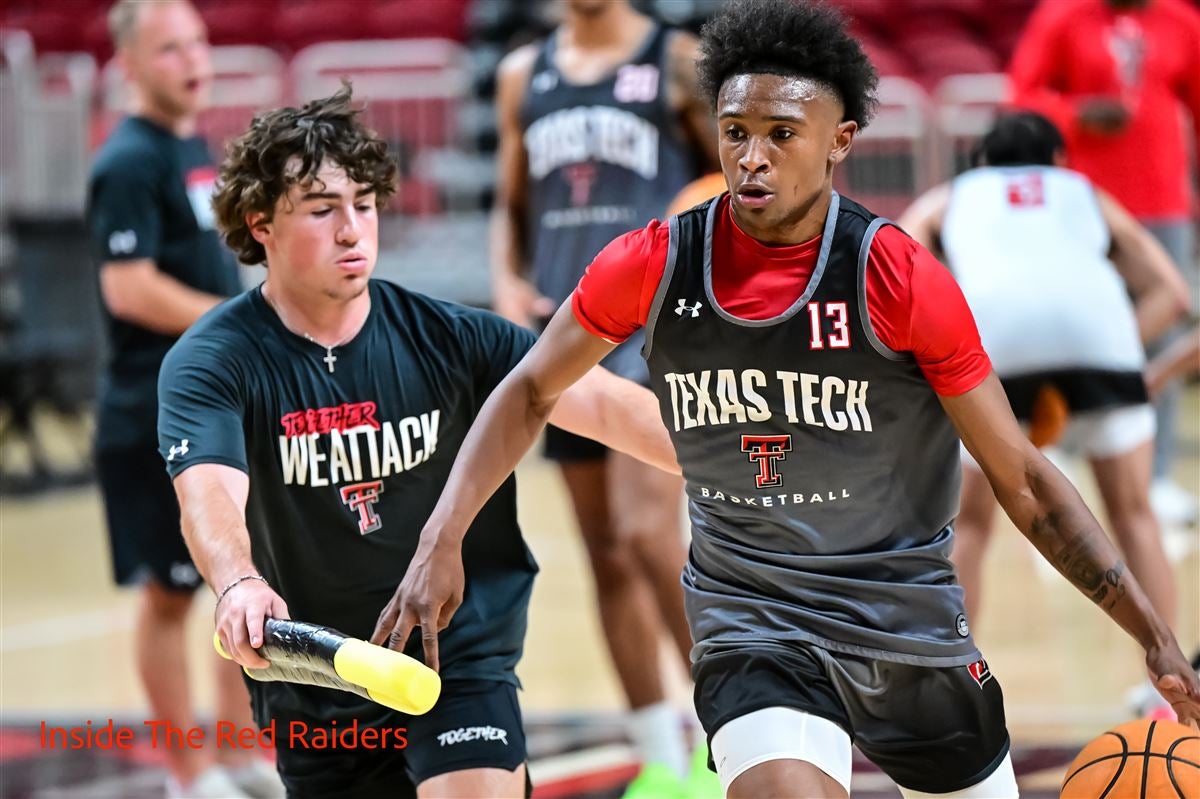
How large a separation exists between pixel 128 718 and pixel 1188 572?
481 cm

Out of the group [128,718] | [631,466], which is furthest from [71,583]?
[631,466]

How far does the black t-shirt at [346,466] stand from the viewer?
11.8 ft

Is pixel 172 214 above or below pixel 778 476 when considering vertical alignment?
above

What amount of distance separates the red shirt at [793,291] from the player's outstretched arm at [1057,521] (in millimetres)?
69

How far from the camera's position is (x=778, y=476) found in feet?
10.3

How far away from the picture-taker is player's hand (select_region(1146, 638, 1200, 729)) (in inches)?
115

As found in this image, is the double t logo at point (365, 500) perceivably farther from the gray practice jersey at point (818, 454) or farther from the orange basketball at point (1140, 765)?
the orange basketball at point (1140, 765)

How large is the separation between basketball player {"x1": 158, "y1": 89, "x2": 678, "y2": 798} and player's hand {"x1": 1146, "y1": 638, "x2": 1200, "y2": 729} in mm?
1066

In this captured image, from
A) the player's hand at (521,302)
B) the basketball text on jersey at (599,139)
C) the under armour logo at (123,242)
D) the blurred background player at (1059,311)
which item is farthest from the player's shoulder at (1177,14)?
the under armour logo at (123,242)

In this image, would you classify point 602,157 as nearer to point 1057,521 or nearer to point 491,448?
point 491,448

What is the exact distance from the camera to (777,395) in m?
3.09

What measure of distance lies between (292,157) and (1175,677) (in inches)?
81.8

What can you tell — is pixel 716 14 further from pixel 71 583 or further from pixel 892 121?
Answer: pixel 892 121

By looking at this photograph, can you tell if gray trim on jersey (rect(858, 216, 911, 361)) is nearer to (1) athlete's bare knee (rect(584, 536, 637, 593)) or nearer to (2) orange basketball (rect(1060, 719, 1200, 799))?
(2) orange basketball (rect(1060, 719, 1200, 799))
